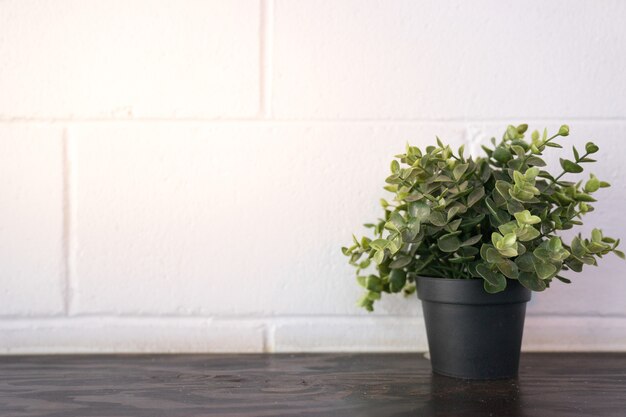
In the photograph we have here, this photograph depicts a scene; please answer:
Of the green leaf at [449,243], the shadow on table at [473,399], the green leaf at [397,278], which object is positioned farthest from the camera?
the green leaf at [397,278]

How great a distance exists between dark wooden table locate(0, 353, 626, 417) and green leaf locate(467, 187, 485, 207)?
0.26m

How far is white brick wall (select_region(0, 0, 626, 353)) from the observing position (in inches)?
44.1

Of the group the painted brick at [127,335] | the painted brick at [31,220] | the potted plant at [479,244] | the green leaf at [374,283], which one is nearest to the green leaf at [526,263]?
the potted plant at [479,244]

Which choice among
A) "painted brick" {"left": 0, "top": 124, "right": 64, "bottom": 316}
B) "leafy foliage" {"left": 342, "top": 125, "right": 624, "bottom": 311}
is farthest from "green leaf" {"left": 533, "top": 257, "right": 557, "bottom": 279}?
"painted brick" {"left": 0, "top": 124, "right": 64, "bottom": 316}

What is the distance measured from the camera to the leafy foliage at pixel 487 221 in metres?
0.82

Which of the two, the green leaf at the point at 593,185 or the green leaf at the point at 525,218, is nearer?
the green leaf at the point at 525,218

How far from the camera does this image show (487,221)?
0.91 metres

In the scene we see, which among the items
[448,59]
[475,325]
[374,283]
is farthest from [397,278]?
[448,59]

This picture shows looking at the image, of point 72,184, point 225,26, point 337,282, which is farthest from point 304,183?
point 72,184

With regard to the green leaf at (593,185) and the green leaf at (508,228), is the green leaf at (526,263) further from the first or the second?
the green leaf at (593,185)

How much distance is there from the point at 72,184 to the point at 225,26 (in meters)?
0.40

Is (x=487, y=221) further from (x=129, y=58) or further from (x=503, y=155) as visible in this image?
(x=129, y=58)

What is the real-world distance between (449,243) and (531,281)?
120 millimetres

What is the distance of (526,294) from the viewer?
900 mm
